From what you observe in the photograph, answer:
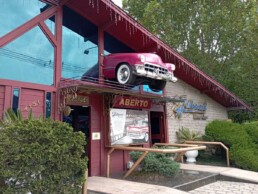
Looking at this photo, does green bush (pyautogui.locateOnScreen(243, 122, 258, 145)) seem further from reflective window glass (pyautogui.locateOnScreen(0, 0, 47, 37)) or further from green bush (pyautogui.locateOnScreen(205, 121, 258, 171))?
reflective window glass (pyautogui.locateOnScreen(0, 0, 47, 37))

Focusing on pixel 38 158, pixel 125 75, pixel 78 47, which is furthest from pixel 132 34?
pixel 38 158

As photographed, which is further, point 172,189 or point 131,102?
point 131,102

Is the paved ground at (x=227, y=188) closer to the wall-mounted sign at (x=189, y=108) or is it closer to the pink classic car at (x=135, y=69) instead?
the pink classic car at (x=135, y=69)

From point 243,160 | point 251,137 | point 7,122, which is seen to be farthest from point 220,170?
point 7,122

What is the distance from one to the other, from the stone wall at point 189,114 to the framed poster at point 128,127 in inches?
85.1

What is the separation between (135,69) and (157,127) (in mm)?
4597

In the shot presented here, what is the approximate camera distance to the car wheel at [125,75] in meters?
7.93

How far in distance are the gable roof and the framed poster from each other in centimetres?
238

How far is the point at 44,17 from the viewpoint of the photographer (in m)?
7.40

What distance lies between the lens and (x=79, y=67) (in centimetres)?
818

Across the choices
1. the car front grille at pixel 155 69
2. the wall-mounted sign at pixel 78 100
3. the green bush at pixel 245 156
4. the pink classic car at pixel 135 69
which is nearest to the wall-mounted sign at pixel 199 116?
the green bush at pixel 245 156

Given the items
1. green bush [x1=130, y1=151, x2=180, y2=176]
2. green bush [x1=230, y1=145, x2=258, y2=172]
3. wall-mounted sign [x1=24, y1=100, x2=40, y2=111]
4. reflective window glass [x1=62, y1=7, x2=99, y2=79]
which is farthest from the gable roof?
green bush [x1=130, y1=151, x2=180, y2=176]

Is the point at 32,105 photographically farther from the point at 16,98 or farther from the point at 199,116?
the point at 199,116

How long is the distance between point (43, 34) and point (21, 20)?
0.66 meters
